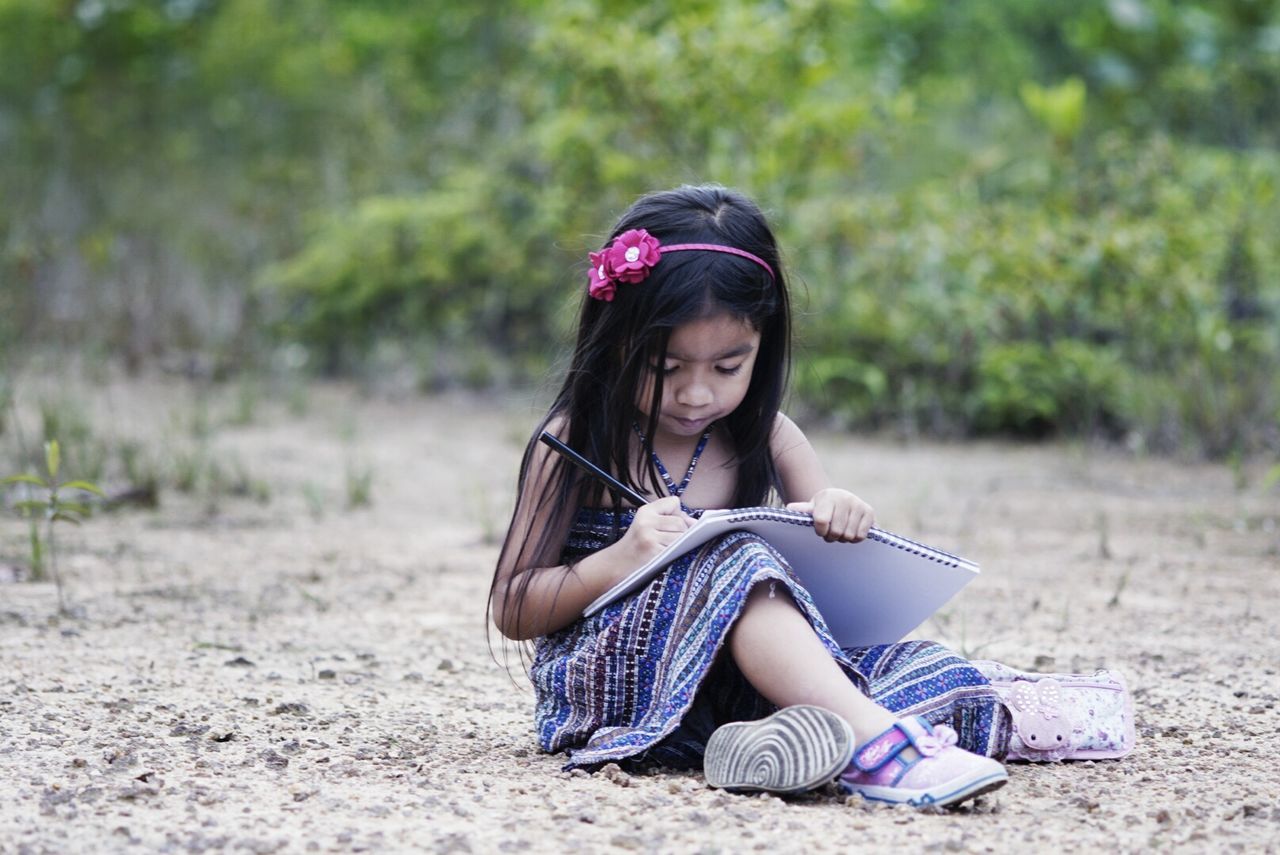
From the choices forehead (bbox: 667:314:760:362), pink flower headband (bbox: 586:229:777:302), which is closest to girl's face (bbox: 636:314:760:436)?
forehead (bbox: 667:314:760:362)

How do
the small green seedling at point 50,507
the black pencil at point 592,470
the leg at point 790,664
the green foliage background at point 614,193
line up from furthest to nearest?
the green foliage background at point 614,193, the small green seedling at point 50,507, the black pencil at point 592,470, the leg at point 790,664

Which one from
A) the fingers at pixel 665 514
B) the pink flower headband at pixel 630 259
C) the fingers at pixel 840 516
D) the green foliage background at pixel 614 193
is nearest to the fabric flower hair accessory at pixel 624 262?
the pink flower headband at pixel 630 259

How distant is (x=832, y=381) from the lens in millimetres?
7891

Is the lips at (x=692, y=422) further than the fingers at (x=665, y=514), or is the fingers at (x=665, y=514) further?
the lips at (x=692, y=422)

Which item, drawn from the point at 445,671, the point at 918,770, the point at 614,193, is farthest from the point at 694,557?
the point at 614,193

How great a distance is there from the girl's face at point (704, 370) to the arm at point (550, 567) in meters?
0.17

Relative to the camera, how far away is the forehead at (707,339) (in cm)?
241

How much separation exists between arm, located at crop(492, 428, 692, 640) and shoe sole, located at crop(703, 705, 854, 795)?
336mm

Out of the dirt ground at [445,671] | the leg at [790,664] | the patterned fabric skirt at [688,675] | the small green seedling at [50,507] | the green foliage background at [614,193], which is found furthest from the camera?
the green foliage background at [614,193]

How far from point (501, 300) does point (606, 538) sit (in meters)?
7.17

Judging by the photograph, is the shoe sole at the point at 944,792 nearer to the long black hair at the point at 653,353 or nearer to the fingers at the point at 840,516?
the fingers at the point at 840,516

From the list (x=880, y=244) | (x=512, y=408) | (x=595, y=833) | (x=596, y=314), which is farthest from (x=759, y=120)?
(x=595, y=833)

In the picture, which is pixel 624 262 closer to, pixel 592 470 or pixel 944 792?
pixel 592 470

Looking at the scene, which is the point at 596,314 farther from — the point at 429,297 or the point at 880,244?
the point at 429,297
